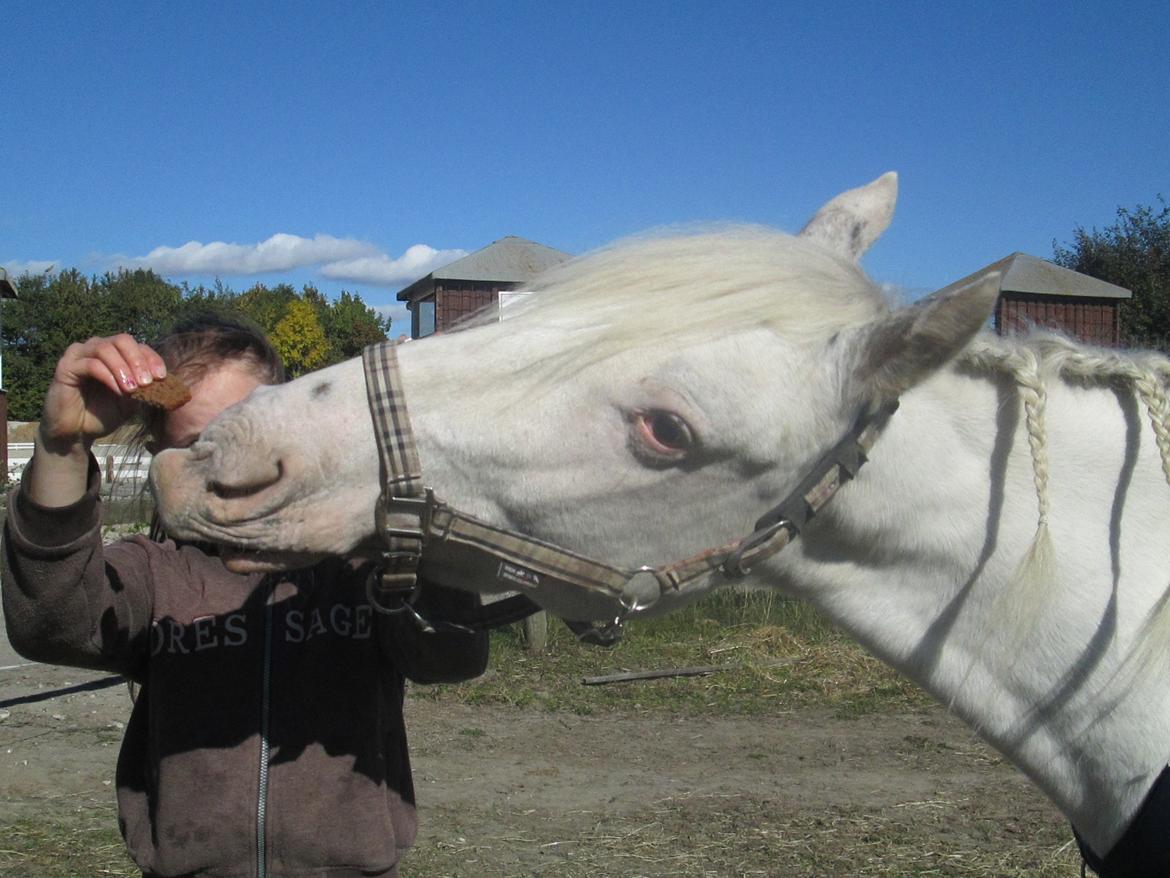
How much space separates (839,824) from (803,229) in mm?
3352

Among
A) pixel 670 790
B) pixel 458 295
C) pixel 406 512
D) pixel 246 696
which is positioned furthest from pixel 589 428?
pixel 458 295

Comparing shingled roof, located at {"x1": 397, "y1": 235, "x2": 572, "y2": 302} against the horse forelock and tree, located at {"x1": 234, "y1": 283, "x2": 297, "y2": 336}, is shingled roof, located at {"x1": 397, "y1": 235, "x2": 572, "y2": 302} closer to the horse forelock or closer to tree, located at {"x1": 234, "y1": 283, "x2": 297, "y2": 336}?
the horse forelock

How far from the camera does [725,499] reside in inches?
65.4

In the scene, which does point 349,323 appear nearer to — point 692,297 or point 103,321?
point 103,321

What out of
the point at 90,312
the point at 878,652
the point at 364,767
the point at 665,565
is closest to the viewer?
the point at 665,565

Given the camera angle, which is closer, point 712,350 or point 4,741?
point 712,350

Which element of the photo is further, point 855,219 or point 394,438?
point 855,219

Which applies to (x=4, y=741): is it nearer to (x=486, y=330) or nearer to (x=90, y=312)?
(x=486, y=330)

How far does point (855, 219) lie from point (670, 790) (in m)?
3.65

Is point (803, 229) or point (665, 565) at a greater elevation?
point (803, 229)

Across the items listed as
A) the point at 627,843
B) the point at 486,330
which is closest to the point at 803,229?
the point at 486,330

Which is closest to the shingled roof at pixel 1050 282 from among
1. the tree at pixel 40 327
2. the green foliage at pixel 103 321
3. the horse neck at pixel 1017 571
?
the horse neck at pixel 1017 571

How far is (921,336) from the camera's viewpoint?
1.52 metres

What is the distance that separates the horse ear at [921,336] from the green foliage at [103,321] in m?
28.0
